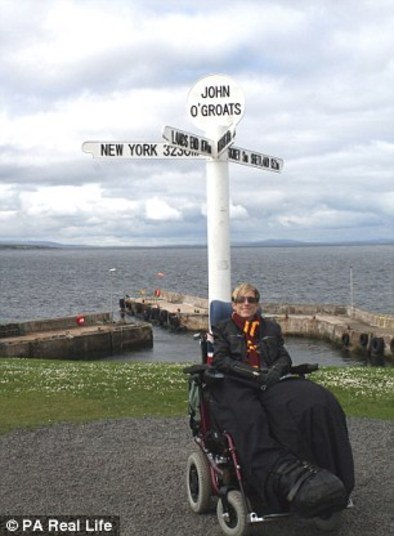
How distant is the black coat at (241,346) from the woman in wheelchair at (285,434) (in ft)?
0.10

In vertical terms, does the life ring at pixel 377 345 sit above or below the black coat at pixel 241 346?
below

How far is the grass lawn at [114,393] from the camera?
11234 millimetres

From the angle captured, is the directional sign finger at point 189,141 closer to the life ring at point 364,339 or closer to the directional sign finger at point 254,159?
the directional sign finger at point 254,159

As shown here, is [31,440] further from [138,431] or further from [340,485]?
[340,485]

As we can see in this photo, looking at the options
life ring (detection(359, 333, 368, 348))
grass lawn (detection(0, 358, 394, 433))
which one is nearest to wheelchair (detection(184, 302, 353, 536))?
grass lawn (detection(0, 358, 394, 433))

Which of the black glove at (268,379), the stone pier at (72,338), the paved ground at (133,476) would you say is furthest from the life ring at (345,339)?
the black glove at (268,379)

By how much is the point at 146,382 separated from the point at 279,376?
8115 mm

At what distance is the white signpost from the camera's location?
8781 millimetres

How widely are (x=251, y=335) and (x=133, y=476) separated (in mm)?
2623

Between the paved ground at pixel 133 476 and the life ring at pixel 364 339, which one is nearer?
the paved ground at pixel 133 476

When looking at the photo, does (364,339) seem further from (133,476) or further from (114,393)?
(133,476)

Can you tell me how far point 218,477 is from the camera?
21.9 feet

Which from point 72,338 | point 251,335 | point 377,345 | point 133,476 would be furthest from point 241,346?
point 72,338

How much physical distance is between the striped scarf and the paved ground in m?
1.64
